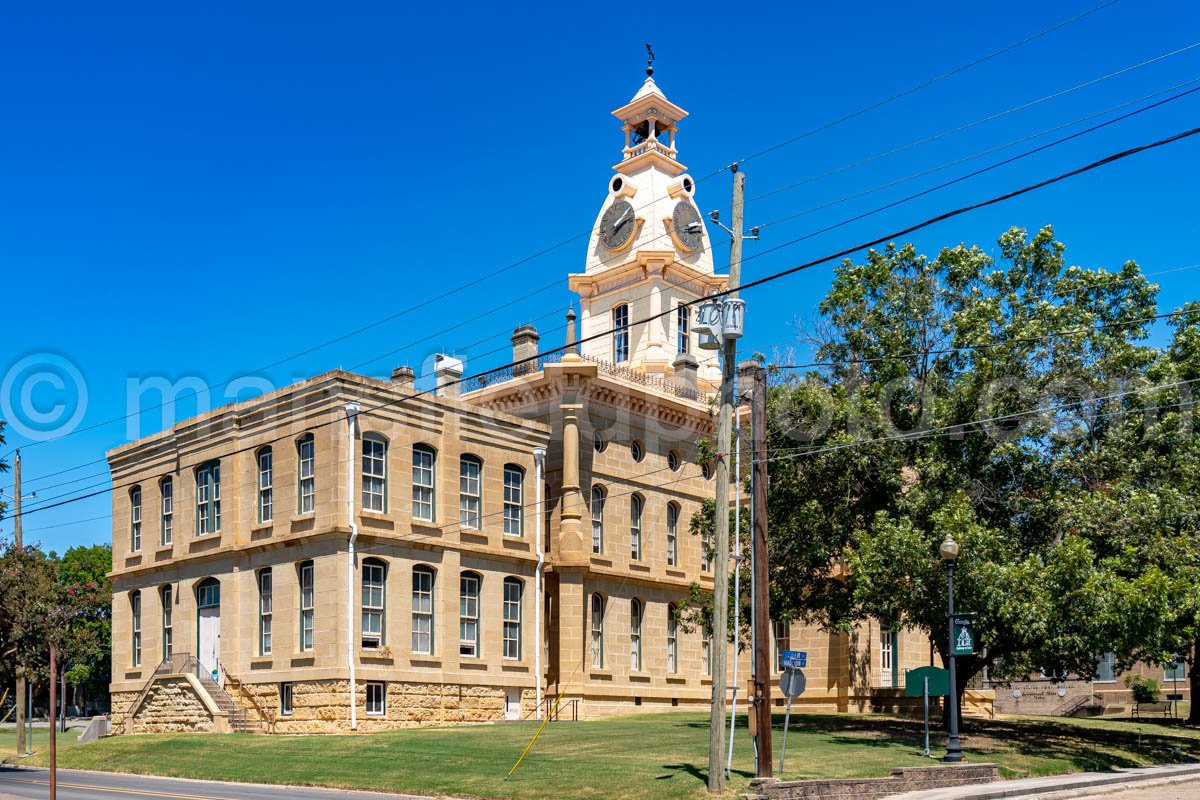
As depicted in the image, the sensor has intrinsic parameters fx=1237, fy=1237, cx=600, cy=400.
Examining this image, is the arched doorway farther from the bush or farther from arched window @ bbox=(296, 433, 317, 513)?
the bush

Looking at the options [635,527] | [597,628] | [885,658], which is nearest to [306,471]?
[597,628]

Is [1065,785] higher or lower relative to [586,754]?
lower

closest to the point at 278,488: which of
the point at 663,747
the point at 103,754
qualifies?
the point at 103,754

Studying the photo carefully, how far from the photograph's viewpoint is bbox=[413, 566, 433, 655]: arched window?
35.2 meters

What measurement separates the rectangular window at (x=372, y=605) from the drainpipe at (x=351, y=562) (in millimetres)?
637

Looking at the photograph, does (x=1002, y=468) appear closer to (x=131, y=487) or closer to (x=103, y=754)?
(x=103, y=754)

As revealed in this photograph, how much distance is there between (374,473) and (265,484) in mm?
3864

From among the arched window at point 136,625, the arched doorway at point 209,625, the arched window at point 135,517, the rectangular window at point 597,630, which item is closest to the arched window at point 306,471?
the arched doorway at point 209,625

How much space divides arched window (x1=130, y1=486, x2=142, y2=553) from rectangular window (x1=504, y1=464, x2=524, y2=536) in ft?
41.5

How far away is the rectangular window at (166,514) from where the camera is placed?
1570 inches

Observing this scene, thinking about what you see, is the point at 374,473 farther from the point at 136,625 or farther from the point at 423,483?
the point at 136,625

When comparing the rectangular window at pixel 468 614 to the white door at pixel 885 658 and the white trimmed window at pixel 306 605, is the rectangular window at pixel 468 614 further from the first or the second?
the white door at pixel 885 658

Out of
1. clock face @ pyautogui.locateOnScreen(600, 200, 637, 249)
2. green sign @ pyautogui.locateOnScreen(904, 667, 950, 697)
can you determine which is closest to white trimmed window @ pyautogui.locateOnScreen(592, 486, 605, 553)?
clock face @ pyautogui.locateOnScreen(600, 200, 637, 249)

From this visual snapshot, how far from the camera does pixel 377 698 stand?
33781 mm
